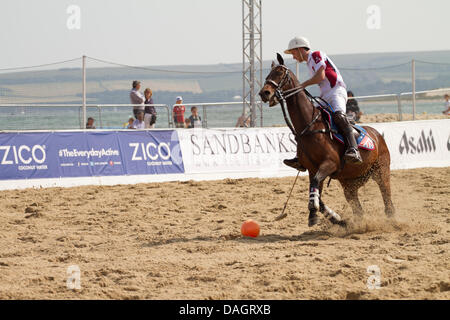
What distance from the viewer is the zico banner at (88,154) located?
14234mm

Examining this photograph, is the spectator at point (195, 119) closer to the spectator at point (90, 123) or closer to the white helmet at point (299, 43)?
the spectator at point (90, 123)

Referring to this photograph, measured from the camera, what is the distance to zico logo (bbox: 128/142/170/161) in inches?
608

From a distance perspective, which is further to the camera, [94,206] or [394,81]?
[394,81]

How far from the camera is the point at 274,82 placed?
29.0 feet

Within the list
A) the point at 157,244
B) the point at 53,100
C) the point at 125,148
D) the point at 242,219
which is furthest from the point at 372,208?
the point at 53,100

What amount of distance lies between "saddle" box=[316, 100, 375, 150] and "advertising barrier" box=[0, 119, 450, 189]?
6.77 meters

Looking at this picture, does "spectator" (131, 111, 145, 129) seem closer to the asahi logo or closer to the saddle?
the asahi logo

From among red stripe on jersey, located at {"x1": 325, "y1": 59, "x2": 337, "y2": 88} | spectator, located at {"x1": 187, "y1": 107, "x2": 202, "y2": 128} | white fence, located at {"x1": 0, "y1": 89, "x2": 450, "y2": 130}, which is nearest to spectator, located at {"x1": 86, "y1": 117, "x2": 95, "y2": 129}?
white fence, located at {"x1": 0, "y1": 89, "x2": 450, "y2": 130}

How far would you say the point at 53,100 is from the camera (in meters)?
18.5

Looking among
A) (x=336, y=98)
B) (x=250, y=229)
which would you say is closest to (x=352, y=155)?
(x=336, y=98)

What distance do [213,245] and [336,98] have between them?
9.46ft

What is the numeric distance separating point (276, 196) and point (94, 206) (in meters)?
3.68
